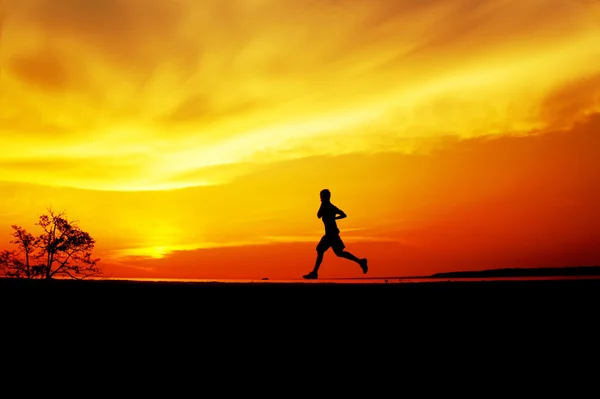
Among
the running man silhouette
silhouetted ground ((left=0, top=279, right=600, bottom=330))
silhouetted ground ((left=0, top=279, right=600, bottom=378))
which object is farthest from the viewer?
the running man silhouette

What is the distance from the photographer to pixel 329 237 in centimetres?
1727

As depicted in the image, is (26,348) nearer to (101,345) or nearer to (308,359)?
(101,345)

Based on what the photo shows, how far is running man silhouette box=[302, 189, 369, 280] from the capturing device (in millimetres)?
16953

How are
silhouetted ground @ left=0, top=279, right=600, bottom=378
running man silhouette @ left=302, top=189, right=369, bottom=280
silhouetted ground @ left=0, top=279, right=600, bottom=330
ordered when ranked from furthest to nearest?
running man silhouette @ left=302, top=189, right=369, bottom=280
silhouetted ground @ left=0, top=279, right=600, bottom=330
silhouetted ground @ left=0, top=279, right=600, bottom=378

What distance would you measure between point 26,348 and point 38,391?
1.83 meters

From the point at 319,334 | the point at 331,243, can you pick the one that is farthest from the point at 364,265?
the point at 319,334

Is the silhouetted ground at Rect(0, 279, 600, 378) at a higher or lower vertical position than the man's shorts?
lower

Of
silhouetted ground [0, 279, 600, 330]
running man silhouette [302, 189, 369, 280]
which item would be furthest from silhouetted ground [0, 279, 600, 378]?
running man silhouette [302, 189, 369, 280]

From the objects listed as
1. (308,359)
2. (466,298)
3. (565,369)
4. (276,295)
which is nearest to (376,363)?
(308,359)

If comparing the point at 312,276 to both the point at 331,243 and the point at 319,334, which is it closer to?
the point at 331,243

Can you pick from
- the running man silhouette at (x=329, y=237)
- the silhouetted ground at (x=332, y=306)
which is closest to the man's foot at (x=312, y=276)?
the running man silhouette at (x=329, y=237)

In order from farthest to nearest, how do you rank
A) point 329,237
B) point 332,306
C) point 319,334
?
point 329,237 → point 332,306 → point 319,334

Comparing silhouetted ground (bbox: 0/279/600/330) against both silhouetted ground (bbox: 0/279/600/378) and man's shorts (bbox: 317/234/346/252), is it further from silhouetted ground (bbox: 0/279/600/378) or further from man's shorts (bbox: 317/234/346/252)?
man's shorts (bbox: 317/234/346/252)

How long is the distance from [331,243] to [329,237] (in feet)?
0.82
